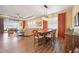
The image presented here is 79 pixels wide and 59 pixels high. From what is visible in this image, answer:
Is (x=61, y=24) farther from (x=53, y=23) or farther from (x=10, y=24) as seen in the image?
(x=10, y=24)

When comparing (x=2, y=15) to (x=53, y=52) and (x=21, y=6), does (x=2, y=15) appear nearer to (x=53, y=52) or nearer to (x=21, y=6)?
(x=21, y=6)

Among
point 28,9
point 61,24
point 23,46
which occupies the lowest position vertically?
point 23,46

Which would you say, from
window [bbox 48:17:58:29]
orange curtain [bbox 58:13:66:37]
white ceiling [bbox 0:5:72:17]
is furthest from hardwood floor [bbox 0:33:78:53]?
white ceiling [bbox 0:5:72:17]

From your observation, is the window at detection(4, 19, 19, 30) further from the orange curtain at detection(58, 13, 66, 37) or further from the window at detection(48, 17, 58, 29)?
the orange curtain at detection(58, 13, 66, 37)

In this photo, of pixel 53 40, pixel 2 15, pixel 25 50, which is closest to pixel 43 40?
pixel 53 40

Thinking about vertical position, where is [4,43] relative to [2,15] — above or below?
below

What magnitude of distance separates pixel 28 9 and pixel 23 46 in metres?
0.86

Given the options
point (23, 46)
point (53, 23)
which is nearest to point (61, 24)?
point (53, 23)

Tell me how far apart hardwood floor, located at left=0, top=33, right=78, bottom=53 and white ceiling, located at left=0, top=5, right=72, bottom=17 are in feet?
1.75

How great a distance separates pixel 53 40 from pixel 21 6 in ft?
3.56

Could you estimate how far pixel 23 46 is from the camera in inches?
119

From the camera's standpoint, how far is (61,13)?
302 cm
